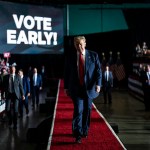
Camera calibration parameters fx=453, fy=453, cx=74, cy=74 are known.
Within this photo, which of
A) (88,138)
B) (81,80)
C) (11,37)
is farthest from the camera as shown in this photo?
(11,37)

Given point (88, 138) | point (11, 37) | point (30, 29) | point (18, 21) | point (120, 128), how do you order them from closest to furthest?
point (88, 138) < point (120, 128) < point (11, 37) < point (18, 21) < point (30, 29)

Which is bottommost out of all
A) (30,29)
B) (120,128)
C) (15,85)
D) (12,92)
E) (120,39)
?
(120,128)

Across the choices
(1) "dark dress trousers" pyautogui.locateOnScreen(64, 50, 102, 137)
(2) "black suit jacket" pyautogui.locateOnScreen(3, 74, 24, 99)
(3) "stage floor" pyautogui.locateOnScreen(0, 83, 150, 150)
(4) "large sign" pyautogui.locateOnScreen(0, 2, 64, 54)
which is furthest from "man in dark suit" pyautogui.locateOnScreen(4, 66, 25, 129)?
(4) "large sign" pyautogui.locateOnScreen(0, 2, 64, 54)

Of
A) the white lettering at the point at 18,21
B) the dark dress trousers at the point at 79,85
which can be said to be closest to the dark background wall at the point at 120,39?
the white lettering at the point at 18,21

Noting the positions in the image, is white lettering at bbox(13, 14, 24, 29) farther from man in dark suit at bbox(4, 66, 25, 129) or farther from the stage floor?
→ man in dark suit at bbox(4, 66, 25, 129)

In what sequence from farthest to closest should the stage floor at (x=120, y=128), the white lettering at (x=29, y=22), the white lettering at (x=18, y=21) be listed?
the white lettering at (x=29, y=22), the white lettering at (x=18, y=21), the stage floor at (x=120, y=128)

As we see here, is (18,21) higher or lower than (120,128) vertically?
higher

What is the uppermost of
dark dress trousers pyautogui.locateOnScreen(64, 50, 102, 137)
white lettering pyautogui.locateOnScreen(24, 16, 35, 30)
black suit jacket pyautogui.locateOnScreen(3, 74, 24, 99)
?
white lettering pyautogui.locateOnScreen(24, 16, 35, 30)

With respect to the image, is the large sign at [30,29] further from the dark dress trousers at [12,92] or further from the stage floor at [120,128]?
the dark dress trousers at [12,92]

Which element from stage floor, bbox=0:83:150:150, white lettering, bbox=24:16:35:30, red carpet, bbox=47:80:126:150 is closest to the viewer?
red carpet, bbox=47:80:126:150

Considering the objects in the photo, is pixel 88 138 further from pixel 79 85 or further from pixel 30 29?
pixel 30 29

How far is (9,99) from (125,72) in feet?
60.8

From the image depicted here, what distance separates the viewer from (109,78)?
57.5 feet

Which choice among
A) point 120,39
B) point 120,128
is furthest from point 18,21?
point 120,128
